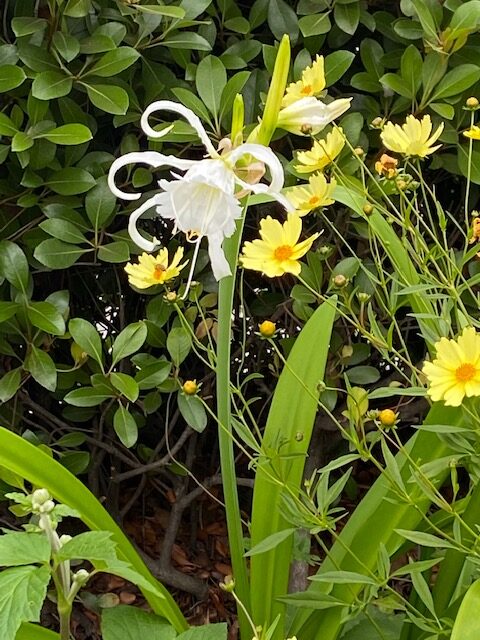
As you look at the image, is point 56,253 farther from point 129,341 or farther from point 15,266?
point 129,341

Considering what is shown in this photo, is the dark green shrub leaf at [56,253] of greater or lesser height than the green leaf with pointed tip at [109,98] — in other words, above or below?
below

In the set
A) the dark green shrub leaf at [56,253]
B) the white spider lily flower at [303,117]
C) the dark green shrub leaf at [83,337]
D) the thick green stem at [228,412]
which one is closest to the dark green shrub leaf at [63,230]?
the dark green shrub leaf at [56,253]

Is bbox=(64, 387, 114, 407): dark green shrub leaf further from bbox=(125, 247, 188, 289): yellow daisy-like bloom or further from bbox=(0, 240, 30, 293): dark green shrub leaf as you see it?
bbox=(125, 247, 188, 289): yellow daisy-like bloom

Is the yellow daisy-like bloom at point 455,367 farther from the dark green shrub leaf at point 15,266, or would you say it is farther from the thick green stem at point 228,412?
the dark green shrub leaf at point 15,266

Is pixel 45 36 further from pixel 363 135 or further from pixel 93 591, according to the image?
pixel 93 591

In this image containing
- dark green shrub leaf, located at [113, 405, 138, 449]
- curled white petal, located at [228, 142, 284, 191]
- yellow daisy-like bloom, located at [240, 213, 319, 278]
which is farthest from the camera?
dark green shrub leaf, located at [113, 405, 138, 449]

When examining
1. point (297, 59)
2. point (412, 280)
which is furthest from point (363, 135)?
point (412, 280)

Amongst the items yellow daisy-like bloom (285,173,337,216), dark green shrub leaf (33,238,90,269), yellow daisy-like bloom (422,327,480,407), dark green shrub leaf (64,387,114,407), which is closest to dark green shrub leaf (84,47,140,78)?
dark green shrub leaf (33,238,90,269)
